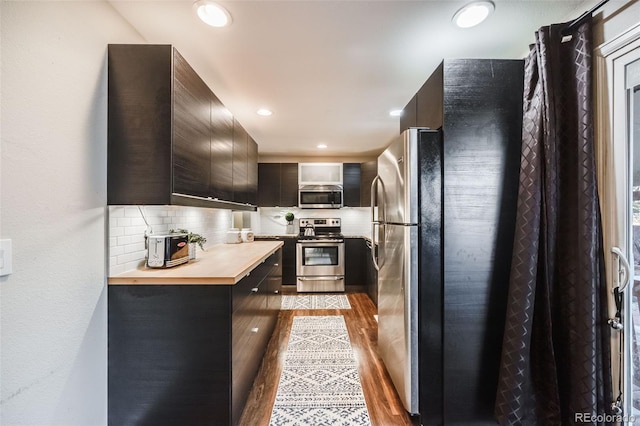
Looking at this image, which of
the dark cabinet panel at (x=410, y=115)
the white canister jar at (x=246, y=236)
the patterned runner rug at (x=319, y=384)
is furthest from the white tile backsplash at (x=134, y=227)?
the dark cabinet panel at (x=410, y=115)

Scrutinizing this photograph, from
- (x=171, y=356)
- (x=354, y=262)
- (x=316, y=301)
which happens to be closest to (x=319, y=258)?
(x=354, y=262)

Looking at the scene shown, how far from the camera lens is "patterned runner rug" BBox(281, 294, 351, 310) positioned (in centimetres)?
364

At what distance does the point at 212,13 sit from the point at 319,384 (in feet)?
8.20

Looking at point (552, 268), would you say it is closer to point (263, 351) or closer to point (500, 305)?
point (500, 305)

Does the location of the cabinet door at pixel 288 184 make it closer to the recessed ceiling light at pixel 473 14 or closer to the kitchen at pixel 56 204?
the kitchen at pixel 56 204

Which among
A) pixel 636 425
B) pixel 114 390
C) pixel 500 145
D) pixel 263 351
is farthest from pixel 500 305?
pixel 114 390

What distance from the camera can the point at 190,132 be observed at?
5.17 feet

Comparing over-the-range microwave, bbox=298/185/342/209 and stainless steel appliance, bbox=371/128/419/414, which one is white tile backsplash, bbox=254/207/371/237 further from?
stainless steel appliance, bbox=371/128/419/414

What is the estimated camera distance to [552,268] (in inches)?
53.1

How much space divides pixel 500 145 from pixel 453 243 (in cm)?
63

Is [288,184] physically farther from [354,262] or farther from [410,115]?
[410,115]

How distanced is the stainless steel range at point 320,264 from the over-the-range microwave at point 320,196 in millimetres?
605

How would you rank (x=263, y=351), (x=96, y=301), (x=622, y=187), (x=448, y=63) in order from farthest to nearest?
(x=263, y=351), (x=448, y=63), (x=96, y=301), (x=622, y=187)

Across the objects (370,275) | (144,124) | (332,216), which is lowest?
(370,275)
